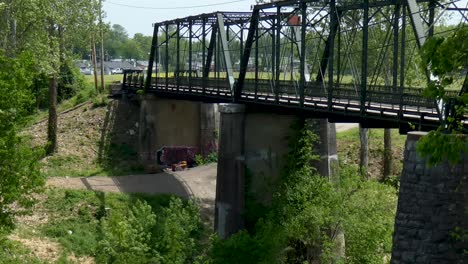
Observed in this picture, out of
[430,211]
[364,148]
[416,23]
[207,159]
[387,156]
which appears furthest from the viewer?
[207,159]

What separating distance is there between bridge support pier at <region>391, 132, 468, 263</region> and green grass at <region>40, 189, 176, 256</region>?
15.1 meters

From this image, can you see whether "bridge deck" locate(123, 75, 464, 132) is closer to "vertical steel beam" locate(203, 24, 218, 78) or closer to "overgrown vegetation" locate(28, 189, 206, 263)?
"vertical steel beam" locate(203, 24, 218, 78)

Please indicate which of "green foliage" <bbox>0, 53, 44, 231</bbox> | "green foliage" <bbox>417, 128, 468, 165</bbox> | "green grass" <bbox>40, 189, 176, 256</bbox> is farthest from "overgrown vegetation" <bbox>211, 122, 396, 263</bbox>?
"green foliage" <bbox>417, 128, 468, 165</bbox>

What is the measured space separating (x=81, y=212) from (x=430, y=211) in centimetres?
2026

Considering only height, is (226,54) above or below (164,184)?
above

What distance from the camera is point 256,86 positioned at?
29.3 m

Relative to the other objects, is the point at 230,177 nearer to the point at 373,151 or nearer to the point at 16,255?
the point at 16,255

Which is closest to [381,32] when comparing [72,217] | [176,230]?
[72,217]

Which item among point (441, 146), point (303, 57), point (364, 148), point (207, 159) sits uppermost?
point (303, 57)

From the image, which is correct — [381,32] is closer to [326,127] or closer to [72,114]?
[326,127]

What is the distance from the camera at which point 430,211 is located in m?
14.8

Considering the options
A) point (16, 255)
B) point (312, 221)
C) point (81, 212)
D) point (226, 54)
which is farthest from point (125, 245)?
point (226, 54)

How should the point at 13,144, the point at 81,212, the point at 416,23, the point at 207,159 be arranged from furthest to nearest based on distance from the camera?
the point at 207,159
the point at 81,212
the point at 416,23
the point at 13,144

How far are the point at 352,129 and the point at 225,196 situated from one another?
21596 millimetres
